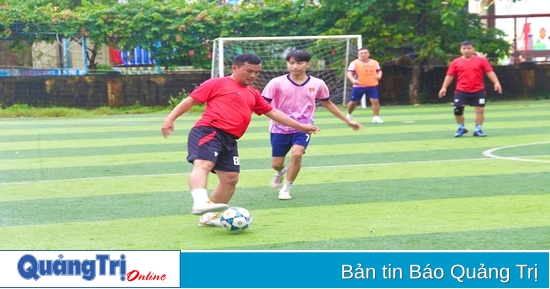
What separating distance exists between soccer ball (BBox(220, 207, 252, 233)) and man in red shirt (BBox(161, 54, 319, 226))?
0.21 metres

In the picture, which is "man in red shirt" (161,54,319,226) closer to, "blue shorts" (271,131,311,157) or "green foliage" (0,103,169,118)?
"blue shorts" (271,131,311,157)

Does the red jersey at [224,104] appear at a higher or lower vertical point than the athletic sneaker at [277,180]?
higher

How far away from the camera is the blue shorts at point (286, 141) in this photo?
1020 centimetres

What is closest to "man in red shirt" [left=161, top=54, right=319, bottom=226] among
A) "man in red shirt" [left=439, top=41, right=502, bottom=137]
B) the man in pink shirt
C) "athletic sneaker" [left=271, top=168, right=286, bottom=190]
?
the man in pink shirt

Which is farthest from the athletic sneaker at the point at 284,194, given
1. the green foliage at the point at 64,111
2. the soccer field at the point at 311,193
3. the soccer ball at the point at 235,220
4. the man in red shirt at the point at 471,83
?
the green foliage at the point at 64,111

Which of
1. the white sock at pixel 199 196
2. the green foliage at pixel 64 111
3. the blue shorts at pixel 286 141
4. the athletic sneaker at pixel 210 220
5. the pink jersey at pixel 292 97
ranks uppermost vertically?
the pink jersey at pixel 292 97

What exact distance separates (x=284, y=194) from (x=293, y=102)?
3.28ft

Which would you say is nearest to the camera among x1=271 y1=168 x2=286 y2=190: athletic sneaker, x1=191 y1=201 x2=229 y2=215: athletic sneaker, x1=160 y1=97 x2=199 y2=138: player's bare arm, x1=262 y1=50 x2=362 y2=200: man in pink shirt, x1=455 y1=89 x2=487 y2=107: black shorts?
x1=191 y1=201 x2=229 y2=215: athletic sneaker

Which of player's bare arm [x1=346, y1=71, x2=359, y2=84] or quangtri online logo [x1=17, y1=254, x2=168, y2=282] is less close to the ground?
player's bare arm [x1=346, y1=71, x2=359, y2=84]

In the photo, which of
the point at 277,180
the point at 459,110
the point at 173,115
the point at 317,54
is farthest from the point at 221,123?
the point at 317,54

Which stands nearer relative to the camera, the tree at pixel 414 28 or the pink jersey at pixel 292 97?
the pink jersey at pixel 292 97

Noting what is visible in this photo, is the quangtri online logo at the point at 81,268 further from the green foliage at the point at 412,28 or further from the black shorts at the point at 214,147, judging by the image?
the green foliage at the point at 412,28

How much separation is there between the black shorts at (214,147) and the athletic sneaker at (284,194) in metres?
1.72

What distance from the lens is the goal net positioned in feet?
89.7
